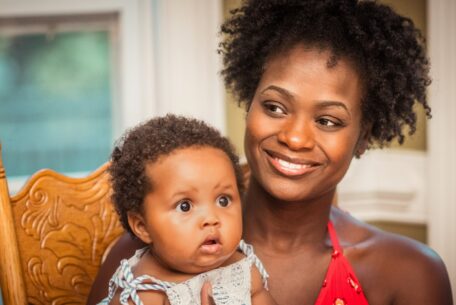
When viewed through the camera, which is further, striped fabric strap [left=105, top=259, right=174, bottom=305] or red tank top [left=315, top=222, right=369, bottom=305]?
red tank top [left=315, top=222, right=369, bottom=305]

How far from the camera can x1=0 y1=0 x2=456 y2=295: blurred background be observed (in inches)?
116

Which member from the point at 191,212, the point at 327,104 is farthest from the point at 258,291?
the point at 327,104

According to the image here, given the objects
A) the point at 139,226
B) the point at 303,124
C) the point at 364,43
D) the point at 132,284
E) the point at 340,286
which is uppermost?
the point at 364,43

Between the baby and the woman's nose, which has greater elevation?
the woman's nose

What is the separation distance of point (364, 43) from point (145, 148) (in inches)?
25.4

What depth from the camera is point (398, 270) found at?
1954mm

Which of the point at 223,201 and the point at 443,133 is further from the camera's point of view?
the point at 443,133

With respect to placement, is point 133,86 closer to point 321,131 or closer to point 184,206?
point 321,131

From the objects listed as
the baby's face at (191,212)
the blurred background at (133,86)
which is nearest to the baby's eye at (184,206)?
the baby's face at (191,212)

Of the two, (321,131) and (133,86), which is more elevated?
(133,86)

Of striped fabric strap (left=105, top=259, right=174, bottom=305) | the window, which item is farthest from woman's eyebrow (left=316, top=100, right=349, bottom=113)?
the window

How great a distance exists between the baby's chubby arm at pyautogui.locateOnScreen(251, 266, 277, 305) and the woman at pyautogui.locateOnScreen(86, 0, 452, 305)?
22 cm

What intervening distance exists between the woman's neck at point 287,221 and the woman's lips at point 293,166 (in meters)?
0.19

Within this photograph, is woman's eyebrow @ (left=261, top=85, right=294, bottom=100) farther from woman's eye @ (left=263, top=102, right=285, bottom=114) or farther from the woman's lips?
the woman's lips
